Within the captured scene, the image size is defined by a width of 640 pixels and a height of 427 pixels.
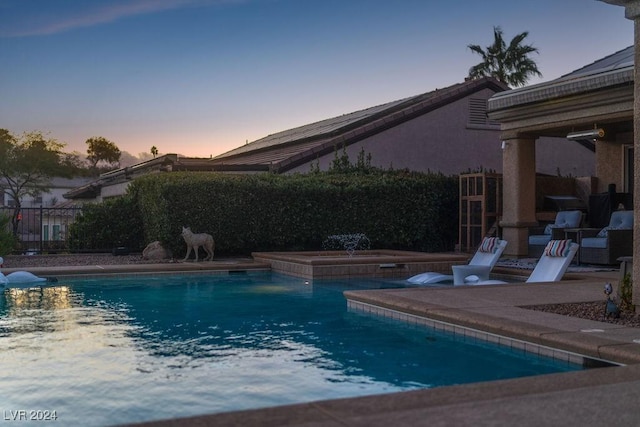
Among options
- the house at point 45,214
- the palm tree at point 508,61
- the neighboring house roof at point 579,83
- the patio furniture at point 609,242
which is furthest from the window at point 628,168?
the palm tree at point 508,61

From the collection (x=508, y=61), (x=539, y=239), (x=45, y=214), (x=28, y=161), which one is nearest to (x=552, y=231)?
(x=539, y=239)

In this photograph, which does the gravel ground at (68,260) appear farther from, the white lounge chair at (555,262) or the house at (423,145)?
the white lounge chair at (555,262)

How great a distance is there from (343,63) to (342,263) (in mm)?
10133

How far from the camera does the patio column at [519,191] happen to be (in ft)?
54.4

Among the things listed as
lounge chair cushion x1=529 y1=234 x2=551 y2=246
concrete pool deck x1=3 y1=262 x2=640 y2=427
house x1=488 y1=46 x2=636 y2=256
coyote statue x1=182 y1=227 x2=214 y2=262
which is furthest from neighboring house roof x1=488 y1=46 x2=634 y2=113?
concrete pool deck x1=3 y1=262 x2=640 y2=427

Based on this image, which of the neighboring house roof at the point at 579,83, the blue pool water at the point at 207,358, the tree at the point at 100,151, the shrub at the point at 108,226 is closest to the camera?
the blue pool water at the point at 207,358

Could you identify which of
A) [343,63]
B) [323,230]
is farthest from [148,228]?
[343,63]

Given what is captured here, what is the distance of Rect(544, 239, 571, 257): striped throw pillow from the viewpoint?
11383 mm

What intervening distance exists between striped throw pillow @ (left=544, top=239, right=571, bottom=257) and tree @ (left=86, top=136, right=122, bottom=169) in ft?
244

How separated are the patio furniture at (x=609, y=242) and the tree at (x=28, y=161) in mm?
29218

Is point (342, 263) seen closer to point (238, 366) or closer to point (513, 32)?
point (238, 366)

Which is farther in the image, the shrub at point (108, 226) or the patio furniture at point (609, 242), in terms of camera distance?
the shrub at point (108, 226)

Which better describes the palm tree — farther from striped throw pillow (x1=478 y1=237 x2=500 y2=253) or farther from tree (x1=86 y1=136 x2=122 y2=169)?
tree (x1=86 y1=136 x2=122 y2=169)

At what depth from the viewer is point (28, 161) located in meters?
36.0
